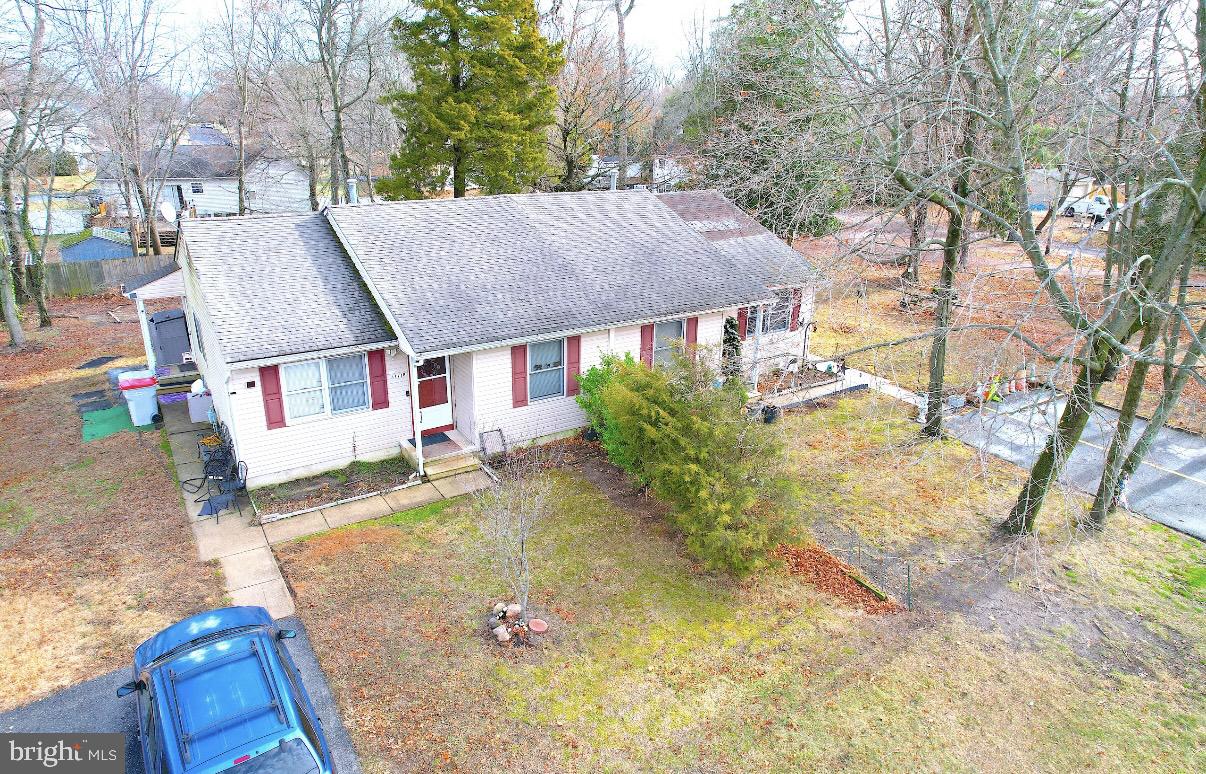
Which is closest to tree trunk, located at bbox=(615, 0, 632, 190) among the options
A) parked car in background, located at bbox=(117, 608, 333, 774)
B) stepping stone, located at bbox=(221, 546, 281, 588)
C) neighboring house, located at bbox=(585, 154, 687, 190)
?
neighboring house, located at bbox=(585, 154, 687, 190)

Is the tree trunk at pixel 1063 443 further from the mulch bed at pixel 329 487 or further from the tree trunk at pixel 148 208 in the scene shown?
the tree trunk at pixel 148 208

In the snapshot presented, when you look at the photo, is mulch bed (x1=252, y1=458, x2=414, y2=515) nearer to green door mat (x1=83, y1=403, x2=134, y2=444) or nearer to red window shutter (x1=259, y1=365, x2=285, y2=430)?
red window shutter (x1=259, y1=365, x2=285, y2=430)

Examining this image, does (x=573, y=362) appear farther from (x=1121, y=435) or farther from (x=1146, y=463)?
(x=1146, y=463)

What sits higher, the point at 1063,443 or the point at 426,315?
the point at 426,315

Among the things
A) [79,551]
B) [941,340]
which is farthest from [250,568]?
[941,340]

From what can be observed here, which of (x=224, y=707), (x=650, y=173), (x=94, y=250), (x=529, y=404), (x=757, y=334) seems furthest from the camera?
(x=650, y=173)

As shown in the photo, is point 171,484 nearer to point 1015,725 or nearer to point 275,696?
point 275,696

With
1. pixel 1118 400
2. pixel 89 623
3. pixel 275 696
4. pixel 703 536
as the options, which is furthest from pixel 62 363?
pixel 1118 400
